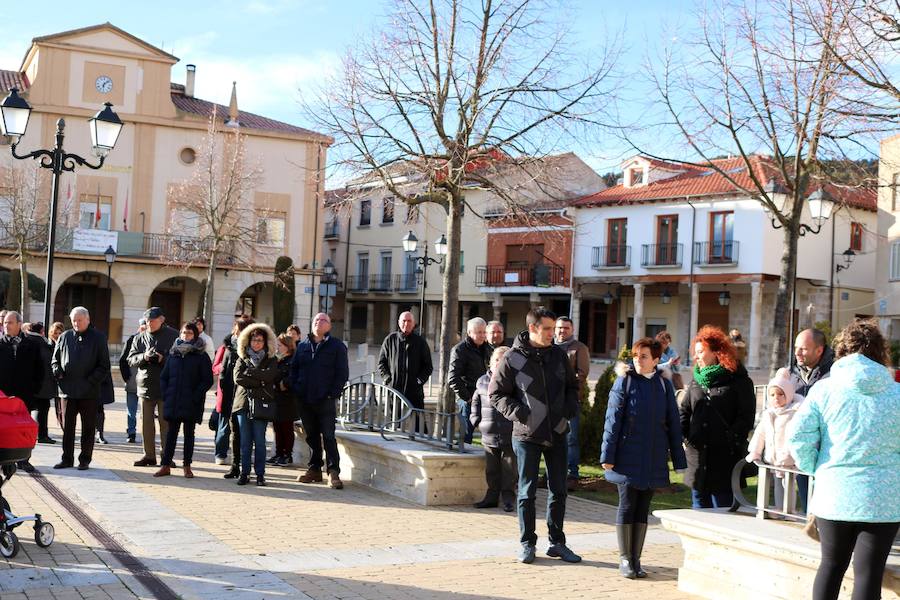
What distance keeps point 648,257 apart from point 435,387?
19.8 meters

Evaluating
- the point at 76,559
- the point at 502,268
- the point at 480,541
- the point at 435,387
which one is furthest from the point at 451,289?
the point at 502,268

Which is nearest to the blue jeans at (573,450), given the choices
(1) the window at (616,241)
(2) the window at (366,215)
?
(1) the window at (616,241)

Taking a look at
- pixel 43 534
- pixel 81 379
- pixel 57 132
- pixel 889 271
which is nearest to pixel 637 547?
pixel 43 534

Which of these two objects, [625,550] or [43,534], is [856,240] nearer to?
[625,550]

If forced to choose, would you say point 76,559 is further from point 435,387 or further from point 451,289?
point 435,387

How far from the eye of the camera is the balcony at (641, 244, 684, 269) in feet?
143

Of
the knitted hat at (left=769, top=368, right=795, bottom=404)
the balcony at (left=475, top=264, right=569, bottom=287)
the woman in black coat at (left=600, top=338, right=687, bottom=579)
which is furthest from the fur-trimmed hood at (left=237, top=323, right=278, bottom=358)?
the balcony at (left=475, top=264, right=569, bottom=287)

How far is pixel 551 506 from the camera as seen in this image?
7359 millimetres

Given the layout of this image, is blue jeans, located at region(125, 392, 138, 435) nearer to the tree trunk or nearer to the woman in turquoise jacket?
the tree trunk

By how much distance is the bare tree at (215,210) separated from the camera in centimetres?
3625

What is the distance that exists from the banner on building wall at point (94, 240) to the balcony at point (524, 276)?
1947 centimetres

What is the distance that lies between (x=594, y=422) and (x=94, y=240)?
31345 mm

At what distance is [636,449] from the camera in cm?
A: 681

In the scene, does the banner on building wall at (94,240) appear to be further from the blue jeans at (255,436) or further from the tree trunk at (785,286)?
the blue jeans at (255,436)
